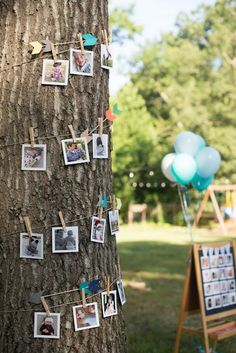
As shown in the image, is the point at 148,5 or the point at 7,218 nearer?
the point at 7,218

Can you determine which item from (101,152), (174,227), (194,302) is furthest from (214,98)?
(101,152)

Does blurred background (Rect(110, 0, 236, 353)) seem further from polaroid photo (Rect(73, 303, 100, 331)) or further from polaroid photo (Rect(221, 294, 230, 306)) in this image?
polaroid photo (Rect(73, 303, 100, 331))

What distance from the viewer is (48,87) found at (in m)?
2.58

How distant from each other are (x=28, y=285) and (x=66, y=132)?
72 centimetres

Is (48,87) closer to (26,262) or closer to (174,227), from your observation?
(26,262)

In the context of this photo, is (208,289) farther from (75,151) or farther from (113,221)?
(75,151)

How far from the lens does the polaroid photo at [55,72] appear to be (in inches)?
101

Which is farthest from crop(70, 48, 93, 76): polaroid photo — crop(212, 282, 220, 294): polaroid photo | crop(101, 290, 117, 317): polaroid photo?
crop(212, 282, 220, 294): polaroid photo

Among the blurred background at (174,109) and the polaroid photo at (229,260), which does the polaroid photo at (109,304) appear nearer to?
the polaroid photo at (229,260)

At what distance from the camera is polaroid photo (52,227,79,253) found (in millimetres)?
2547

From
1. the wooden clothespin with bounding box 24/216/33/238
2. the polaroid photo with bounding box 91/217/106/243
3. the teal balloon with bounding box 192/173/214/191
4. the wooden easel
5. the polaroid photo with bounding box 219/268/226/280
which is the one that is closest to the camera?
the wooden clothespin with bounding box 24/216/33/238

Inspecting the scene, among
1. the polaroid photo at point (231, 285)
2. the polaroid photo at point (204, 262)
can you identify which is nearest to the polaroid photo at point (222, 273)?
the polaroid photo at point (231, 285)

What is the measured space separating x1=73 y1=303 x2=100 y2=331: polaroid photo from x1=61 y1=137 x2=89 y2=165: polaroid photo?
0.67m

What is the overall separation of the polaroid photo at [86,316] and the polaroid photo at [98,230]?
0.31 meters
